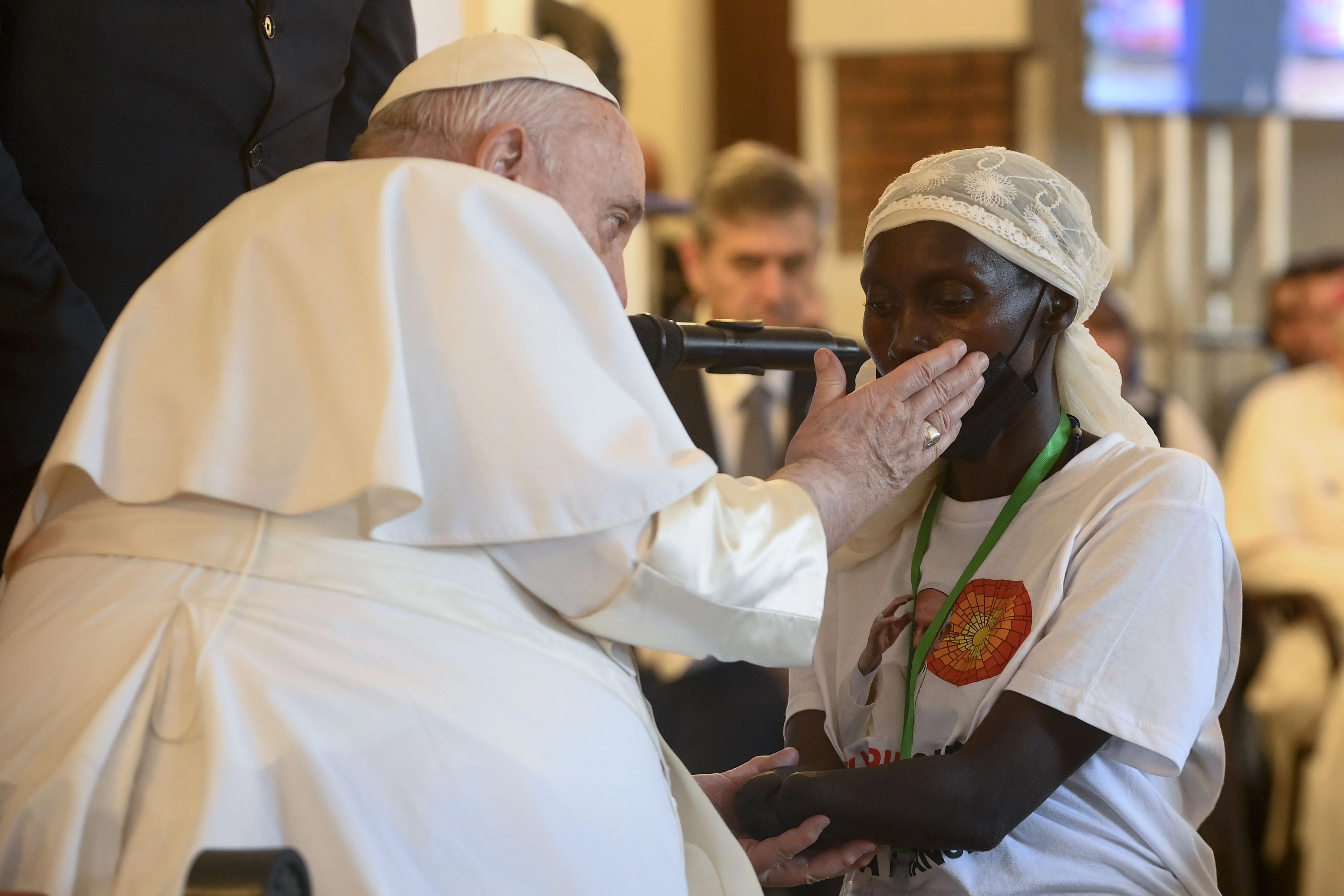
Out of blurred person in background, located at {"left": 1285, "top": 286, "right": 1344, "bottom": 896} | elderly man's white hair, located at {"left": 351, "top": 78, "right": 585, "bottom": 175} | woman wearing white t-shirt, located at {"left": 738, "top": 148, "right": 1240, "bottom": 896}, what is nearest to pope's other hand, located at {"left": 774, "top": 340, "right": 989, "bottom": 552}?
woman wearing white t-shirt, located at {"left": 738, "top": 148, "right": 1240, "bottom": 896}

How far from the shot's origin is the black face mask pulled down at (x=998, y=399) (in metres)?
1.90

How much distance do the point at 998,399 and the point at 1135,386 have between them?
398cm

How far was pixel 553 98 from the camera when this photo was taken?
1789 millimetres

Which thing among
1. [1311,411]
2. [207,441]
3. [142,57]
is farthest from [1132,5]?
[207,441]

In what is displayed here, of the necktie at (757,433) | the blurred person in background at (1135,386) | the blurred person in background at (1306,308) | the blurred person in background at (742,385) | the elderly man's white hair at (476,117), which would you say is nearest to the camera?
the elderly man's white hair at (476,117)

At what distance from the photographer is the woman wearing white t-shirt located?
1.71m

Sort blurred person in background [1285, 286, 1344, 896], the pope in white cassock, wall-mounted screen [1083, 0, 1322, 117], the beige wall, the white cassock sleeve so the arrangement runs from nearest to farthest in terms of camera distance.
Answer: the pope in white cassock, the white cassock sleeve, blurred person in background [1285, 286, 1344, 896], wall-mounted screen [1083, 0, 1322, 117], the beige wall

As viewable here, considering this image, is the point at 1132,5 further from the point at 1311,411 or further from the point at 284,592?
the point at 284,592

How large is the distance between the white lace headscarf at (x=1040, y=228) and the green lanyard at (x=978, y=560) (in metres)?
0.06

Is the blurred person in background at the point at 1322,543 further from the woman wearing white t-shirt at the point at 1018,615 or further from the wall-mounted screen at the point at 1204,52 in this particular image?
the woman wearing white t-shirt at the point at 1018,615

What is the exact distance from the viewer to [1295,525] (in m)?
5.18

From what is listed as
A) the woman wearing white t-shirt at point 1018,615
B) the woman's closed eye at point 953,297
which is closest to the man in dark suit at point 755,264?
the woman wearing white t-shirt at point 1018,615

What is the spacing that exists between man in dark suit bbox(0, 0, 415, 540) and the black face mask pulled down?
120 cm

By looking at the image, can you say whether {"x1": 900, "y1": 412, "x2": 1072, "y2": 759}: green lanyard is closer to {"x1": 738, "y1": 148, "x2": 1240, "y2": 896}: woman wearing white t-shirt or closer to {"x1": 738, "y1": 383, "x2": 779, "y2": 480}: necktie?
{"x1": 738, "y1": 148, "x2": 1240, "y2": 896}: woman wearing white t-shirt
